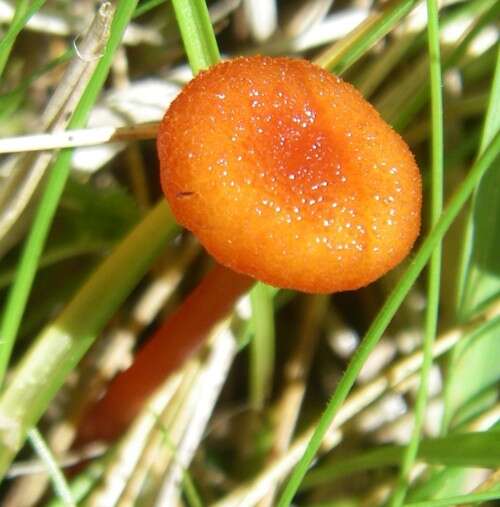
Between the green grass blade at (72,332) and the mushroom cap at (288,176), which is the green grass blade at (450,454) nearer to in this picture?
the mushroom cap at (288,176)

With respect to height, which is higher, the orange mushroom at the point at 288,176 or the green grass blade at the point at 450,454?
the orange mushroom at the point at 288,176

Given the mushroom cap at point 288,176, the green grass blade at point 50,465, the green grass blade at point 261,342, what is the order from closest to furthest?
1. the mushroom cap at point 288,176
2. the green grass blade at point 50,465
3. the green grass blade at point 261,342

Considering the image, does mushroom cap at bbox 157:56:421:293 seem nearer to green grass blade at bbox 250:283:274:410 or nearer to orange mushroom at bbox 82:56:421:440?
orange mushroom at bbox 82:56:421:440

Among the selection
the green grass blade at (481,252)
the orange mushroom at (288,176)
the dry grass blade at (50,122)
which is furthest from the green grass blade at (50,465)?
the green grass blade at (481,252)

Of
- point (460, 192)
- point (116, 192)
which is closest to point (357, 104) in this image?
point (460, 192)

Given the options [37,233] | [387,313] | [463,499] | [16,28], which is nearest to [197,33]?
[16,28]
